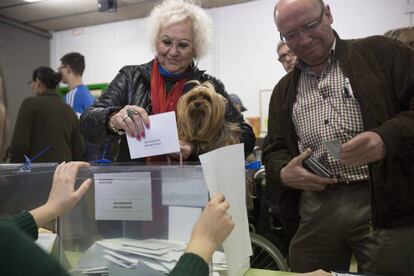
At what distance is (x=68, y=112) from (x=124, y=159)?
39.4 inches

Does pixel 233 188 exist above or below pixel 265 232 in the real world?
above

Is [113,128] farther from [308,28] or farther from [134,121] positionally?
[308,28]

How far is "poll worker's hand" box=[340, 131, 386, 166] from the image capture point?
111 centimetres

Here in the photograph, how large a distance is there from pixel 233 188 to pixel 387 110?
0.65 metres

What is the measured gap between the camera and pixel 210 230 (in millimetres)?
757

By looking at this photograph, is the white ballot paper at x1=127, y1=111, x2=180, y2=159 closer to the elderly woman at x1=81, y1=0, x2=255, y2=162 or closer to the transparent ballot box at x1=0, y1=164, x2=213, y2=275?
the transparent ballot box at x1=0, y1=164, x2=213, y2=275

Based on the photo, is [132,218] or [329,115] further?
[329,115]

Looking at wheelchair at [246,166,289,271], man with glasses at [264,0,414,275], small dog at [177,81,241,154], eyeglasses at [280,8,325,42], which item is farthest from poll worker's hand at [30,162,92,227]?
wheelchair at [246,166,289,271]

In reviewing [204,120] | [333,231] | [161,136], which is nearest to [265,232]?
[333,231]

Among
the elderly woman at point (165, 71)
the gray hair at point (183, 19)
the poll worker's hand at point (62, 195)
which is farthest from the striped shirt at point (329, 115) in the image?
the poll worker's hand at point (62, 195)

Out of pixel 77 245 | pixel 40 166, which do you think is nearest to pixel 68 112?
pixel 40 166

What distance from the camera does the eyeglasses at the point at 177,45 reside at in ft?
4.42

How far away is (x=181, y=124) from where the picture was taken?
4.92 ft

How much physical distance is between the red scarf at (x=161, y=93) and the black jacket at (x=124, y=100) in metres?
0.02
